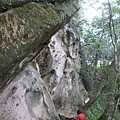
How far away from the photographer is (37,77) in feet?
18.1

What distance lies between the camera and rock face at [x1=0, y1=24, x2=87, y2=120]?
4.85m

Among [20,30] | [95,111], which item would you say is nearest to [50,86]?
[95,111]

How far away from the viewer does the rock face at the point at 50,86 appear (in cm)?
485

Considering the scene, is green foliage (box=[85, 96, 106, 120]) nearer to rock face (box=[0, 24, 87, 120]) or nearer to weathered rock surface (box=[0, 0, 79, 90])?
rock face (box=[0, 24, 87, 120])

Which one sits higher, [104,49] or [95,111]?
[104,49]

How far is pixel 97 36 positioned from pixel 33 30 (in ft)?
33.5

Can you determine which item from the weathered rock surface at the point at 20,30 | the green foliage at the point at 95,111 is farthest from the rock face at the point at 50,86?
the weathered rock surface at the point at 20,30

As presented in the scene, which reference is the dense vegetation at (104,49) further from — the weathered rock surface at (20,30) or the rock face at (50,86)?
the weathered rock surface at (20,30)

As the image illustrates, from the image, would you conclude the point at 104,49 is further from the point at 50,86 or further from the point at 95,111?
the point at 50,86

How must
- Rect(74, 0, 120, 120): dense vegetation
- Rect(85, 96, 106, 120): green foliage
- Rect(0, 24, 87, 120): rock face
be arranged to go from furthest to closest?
Rect(85, 96, 106, 120): green foliage, Rect(74, 0, 120, 120): dense vegetation, Rect(0, 24, 87, 120): rock face

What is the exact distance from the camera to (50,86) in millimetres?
8922

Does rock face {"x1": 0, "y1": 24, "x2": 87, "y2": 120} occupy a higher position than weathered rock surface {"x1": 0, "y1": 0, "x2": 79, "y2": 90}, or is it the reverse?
A: weathered rock surface {"x1": 0, "y1": 0, "x2": 79, "y2": 90}

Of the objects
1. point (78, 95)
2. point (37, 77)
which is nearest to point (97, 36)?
Answer: point (78, 95)

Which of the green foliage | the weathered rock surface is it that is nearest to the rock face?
the green foliage
